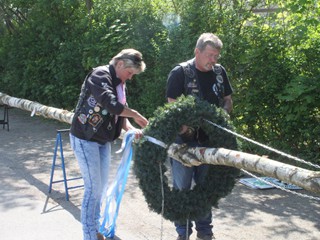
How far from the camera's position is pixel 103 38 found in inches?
398

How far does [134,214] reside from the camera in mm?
5348

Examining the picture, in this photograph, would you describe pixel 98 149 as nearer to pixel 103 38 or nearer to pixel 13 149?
pixel 13 149

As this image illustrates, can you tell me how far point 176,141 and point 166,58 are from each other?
4588 mm

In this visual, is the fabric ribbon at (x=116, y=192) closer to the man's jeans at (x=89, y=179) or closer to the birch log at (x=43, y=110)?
the man's jeans at (x=89, y=179)

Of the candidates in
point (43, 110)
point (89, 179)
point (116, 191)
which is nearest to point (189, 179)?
point (116, 191)

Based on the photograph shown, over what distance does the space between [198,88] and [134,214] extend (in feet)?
6.34

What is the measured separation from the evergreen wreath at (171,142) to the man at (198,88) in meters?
0.11

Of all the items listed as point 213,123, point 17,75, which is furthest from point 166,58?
point 17,75

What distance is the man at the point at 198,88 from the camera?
3.98m

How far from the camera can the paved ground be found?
4.75 meters

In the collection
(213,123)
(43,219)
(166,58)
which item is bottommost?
(43,219)

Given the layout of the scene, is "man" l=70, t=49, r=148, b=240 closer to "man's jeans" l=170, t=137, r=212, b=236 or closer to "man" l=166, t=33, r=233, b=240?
"man" l=166, t=33, r=233, b=240

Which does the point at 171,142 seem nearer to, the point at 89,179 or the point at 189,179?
the point at 189,179

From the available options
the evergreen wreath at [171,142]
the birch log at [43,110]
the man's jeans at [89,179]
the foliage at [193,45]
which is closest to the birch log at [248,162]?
the evergreen wreath at [171,142]
